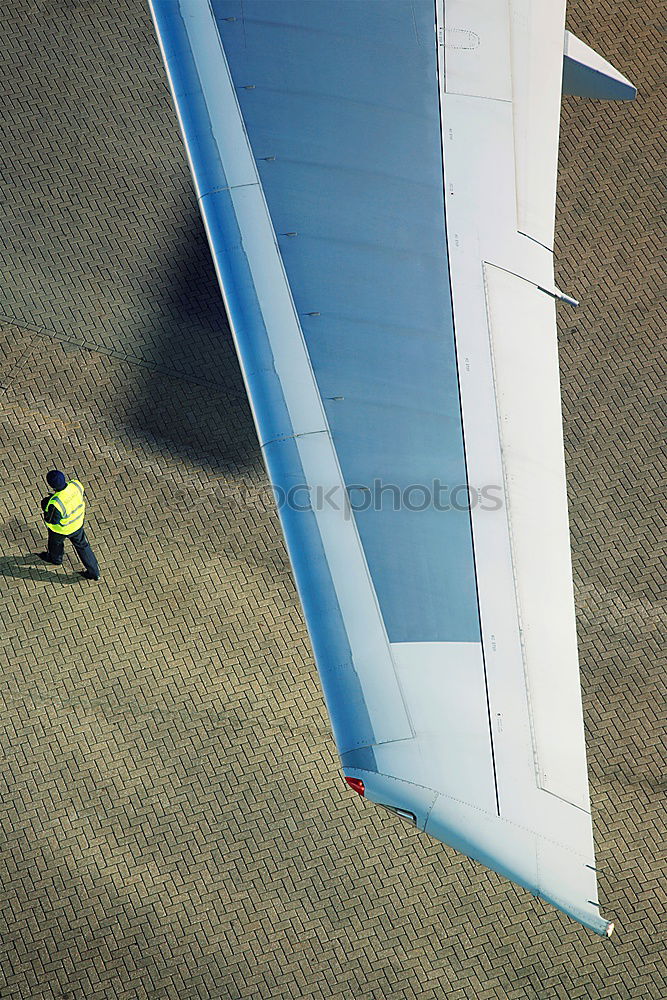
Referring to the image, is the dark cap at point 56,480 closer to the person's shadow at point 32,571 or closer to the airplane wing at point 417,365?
the person's shadow at point 32,571

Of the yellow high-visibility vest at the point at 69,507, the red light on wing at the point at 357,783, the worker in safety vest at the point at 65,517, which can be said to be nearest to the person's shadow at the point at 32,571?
the worker in safety vest at the point at 65,517

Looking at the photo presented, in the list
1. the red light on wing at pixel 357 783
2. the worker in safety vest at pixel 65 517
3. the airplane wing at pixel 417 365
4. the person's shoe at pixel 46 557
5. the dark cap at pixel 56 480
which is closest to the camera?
the red light on wing at pixel 357 783

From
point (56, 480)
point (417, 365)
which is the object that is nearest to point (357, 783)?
point (417, 365)

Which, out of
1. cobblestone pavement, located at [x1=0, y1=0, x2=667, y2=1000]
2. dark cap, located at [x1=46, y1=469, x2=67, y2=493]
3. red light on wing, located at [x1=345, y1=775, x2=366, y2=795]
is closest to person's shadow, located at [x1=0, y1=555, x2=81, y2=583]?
cobblestone pavement, located at [x1=0, y1=0, x2=667, y2=1000]

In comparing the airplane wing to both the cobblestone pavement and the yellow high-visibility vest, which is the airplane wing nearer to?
the yellow high-visibility vest

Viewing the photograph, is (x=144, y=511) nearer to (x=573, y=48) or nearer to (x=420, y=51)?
(x=420, y=51)

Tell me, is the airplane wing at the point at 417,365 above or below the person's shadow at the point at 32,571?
above
